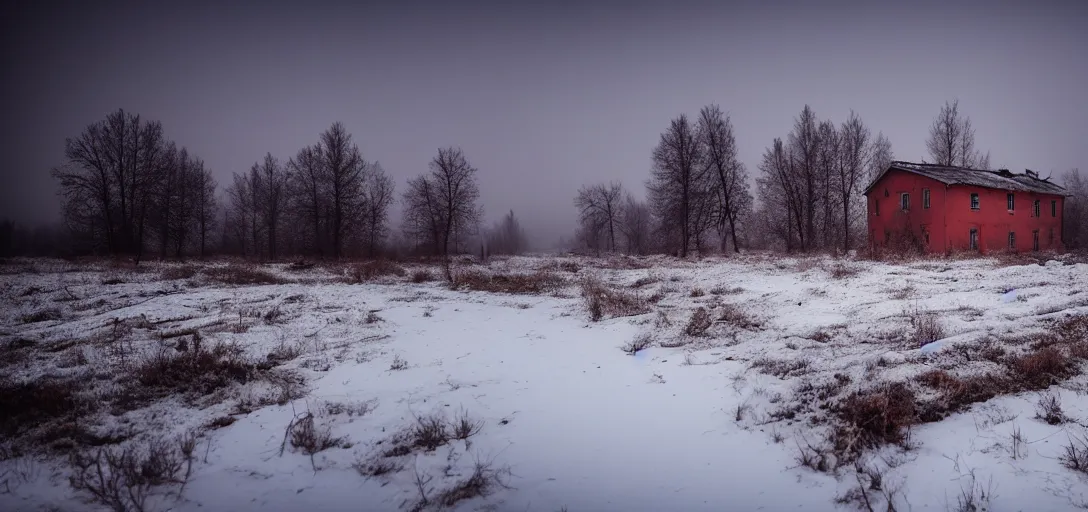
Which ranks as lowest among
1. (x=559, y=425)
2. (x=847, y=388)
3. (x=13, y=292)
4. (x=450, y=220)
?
(x=559, y=425)

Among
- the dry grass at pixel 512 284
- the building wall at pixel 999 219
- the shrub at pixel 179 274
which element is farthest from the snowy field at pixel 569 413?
the building wall at pixel 999 219

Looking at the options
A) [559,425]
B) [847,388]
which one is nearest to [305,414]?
[559,425]

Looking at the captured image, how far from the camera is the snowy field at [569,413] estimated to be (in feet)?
10.1

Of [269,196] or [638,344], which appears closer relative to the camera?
[638,344]

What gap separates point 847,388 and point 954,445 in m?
0.99

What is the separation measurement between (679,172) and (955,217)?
16297mm

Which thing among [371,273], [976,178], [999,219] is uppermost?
[976,178]

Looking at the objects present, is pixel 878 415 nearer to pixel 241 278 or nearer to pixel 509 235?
pixel 241 278

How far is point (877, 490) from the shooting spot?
9.75 feet

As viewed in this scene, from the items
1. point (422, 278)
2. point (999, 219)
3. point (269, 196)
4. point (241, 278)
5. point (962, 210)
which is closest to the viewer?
point (241, 278)

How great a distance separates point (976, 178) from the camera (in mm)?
26156

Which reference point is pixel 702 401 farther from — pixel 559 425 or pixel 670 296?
pixel 670 296

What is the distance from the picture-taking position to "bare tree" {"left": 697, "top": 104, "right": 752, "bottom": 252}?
32281 mm

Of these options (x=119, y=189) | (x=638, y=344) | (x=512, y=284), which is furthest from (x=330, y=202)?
(x=638, y=344)
